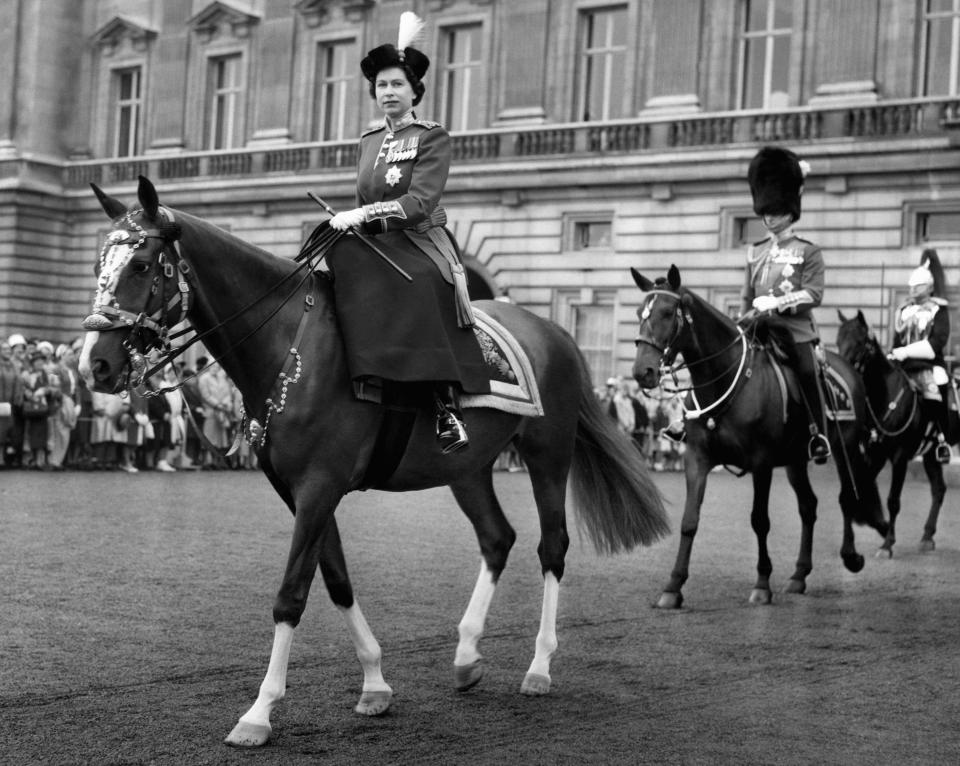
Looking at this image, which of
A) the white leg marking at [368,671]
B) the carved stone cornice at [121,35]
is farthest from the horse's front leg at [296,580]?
the carved stone cornice at [121,35]

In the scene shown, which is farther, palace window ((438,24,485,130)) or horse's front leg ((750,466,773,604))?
palace window ((438,24,485,130))

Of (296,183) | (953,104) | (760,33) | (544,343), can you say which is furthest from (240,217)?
(544,343)

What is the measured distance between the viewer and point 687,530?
Answer: 10.4m

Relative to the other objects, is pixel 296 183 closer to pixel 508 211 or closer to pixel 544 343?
pixel 508 211

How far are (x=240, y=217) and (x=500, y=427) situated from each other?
32.7 m

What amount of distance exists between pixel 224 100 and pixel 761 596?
107ft

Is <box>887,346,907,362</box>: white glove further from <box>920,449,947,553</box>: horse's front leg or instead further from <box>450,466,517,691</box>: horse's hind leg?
<box>450,466,517,691</box>: horse's hind leg

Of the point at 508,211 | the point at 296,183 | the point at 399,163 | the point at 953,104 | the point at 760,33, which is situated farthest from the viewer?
the point at 296,183

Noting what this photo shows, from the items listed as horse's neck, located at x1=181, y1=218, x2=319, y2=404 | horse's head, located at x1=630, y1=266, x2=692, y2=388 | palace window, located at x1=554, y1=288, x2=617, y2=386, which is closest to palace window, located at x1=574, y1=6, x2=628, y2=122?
palace window, located at x1=554, y1=288, x2=617, y2=386

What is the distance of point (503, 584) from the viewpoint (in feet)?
34.7

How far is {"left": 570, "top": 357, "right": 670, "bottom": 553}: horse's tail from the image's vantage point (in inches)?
324

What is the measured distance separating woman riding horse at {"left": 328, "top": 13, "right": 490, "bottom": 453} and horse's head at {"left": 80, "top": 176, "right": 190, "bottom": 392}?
30.0 inches

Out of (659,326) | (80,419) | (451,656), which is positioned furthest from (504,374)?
(80,419)

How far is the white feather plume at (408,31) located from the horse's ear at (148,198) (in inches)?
60.1
